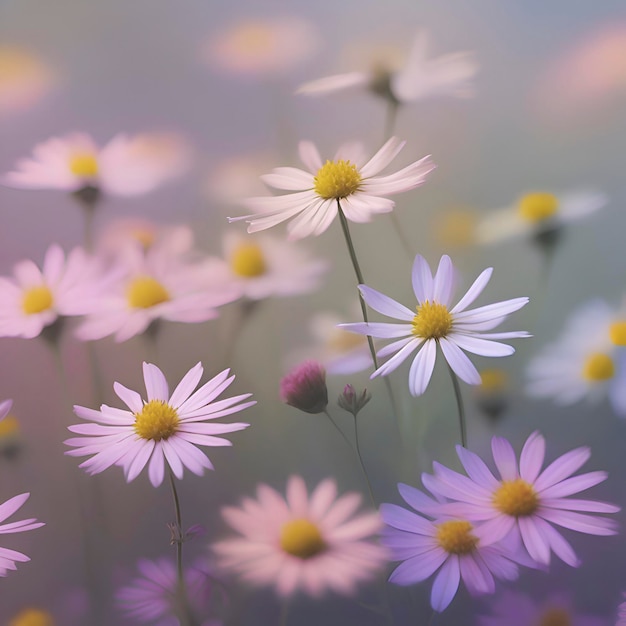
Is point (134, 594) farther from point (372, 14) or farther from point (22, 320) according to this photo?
point (372, 14)

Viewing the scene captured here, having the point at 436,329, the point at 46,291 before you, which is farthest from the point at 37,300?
the point at 436,329

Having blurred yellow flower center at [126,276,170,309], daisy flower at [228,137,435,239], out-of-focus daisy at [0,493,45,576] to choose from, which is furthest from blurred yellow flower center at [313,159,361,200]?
out-of-focus daisy at [0,493,45,576]

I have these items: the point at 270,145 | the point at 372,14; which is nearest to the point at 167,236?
the point at 270,145

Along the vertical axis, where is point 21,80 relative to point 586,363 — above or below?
above

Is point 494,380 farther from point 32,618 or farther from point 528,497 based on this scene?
point 32,618

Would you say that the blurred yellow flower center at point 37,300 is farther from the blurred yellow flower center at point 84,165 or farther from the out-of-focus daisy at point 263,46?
the out-of-focus daisy at point 263,46

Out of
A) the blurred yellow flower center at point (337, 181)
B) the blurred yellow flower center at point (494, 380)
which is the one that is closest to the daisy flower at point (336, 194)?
the blurred yellow flower center at point (337, 181)

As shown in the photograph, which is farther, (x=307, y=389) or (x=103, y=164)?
(x=103, y=164)
